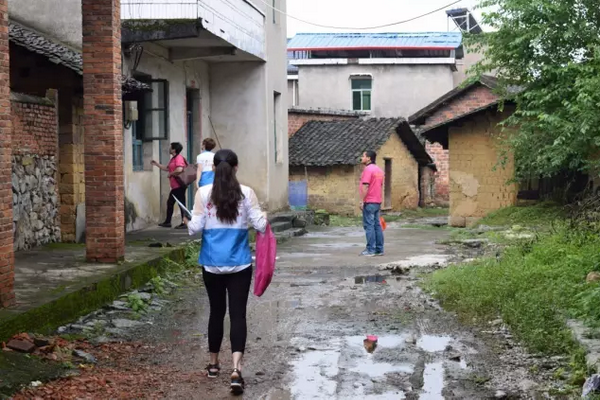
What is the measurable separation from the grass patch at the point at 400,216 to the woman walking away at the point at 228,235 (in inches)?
733

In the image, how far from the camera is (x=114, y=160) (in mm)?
10742

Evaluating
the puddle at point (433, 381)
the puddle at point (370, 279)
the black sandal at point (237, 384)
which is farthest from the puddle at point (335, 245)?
the black sandal at point (237, 384)

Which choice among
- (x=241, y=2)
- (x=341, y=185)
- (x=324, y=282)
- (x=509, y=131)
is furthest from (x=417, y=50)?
(x=324, y=282)

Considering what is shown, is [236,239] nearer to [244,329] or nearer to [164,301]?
[244,329]

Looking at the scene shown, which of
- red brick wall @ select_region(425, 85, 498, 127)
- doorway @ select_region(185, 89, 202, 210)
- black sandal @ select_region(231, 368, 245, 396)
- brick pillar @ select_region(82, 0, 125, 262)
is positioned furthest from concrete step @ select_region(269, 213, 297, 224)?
black sandal @ select_region(231, 368, 245, 396)

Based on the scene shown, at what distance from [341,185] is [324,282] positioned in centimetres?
1830

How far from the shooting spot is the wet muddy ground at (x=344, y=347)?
638cm

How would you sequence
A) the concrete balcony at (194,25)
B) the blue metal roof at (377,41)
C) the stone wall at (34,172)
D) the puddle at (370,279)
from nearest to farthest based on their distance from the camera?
the stone wall at (34,172) → the puddle at (370,279) → the concrete balcony at (194,25) → the blue metal roof at (377,41)

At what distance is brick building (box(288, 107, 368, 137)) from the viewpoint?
109 ft

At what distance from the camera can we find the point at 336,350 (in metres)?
7.62

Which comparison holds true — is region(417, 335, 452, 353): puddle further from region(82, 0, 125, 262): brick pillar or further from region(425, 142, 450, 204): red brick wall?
region(425, 142, 450, 204): red brick wall

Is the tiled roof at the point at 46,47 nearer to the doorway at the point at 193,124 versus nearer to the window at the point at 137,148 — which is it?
the window at the point at 137,148

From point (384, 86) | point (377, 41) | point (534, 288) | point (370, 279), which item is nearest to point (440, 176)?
point (384, 86)

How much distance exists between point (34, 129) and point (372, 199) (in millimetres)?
5571
